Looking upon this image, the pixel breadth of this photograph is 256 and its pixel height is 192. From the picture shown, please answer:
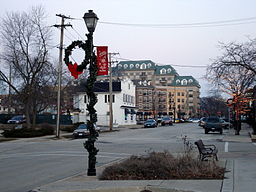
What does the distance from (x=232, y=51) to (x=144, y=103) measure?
364 feet

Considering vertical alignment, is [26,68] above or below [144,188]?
above

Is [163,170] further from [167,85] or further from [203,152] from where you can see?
[167,85]

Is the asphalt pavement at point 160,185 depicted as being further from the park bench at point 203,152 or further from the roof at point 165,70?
the roof at point 165,70

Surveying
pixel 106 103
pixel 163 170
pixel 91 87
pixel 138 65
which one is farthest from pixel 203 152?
pixel 138 65

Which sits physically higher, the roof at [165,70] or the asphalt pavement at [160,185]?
the roof at [165,70]

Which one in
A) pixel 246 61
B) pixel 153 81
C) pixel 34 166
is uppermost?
pixel 153 81

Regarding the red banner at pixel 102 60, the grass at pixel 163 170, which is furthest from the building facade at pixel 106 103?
the grass at pixel 163 170

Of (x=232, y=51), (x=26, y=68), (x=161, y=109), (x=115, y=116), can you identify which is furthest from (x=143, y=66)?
(x=232, y=51)

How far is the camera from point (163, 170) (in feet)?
38.7

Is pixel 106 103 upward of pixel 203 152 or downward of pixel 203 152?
upward

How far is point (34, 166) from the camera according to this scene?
1633 cm

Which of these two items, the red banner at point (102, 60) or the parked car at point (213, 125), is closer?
the red banner at point (102, 60)

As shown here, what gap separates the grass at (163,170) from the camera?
1141cm

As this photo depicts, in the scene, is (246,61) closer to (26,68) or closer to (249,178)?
(249,178)
